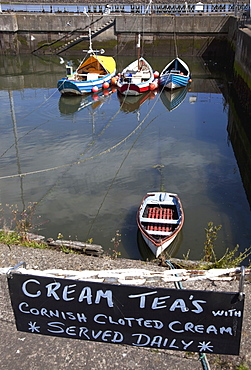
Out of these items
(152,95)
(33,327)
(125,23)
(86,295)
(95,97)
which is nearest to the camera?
(86,295)

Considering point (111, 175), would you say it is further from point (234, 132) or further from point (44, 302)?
point (44, 302)

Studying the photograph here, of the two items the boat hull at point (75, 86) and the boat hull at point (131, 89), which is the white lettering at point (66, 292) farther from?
the boat hull at point (131, 89)

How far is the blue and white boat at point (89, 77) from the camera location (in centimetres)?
2214

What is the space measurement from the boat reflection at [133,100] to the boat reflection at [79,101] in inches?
45.7

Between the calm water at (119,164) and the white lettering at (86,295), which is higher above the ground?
the white lettering at (86,295)

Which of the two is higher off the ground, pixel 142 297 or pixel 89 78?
pixel 142 297

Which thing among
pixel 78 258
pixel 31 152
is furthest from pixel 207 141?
pixel 78 258

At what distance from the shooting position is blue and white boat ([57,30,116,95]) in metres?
22.1

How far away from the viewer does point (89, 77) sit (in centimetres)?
2375

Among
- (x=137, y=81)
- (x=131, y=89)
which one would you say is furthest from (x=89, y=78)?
(x=131, y=89)

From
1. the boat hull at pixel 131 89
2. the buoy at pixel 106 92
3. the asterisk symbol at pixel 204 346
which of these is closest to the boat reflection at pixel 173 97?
the boat hull at pixel 131 89

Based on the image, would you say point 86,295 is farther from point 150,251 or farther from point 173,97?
point 173,97

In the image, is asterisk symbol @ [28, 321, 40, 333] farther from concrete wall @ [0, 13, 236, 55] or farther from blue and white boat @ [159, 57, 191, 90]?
Answer: concrete wall @ [0, 13, 236, 55]

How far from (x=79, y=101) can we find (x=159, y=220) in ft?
48.7
